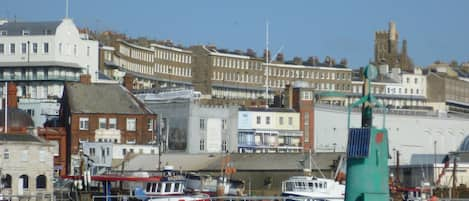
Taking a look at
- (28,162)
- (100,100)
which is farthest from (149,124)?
(28,162)

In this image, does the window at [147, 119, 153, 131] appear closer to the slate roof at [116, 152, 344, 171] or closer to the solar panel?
the slate roof at [116, 152, 344, 171]

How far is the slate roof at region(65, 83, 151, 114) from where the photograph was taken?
119625 millimetres

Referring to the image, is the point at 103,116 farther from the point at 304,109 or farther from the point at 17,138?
the point at 304,109

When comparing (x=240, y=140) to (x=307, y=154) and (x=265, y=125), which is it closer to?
(x=265, y=125)

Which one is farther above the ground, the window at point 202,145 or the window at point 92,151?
the window at point 202,145

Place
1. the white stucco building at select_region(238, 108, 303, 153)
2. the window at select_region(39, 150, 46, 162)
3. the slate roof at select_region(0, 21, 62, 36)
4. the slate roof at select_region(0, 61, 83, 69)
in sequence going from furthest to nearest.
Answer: the slate roof at select_region(0, 21, 62, 36) < the slate roof at select_region(0, 61, 83, 69) < the white stucco building at select_region(238, 108, 303, 153) < the window at select_region(39, 150, 46, 162)

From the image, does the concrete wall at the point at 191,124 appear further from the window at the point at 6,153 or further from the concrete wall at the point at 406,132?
the window at the point at 6,153

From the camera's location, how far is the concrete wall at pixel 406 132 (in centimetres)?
13738

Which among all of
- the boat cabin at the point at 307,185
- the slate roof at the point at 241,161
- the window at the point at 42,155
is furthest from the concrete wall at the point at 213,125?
the boat cabin at the point at 307,185

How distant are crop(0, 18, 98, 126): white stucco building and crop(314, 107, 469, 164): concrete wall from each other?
79.4ft

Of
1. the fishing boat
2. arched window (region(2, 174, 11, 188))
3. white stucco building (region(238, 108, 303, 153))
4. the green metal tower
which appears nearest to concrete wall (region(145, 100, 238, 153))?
white stucco building (region(238, 108, 303, 153))

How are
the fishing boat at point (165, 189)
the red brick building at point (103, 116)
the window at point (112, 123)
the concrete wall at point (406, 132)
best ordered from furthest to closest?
the concrete wall at point (406, 132) → the window at point (112, 123) → the red brick building at point (103, 116) → the fishing boat at point (165, 189)

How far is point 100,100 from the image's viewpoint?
121 m

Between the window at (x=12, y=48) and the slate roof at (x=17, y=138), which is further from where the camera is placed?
the window at (x=12, y=48)
